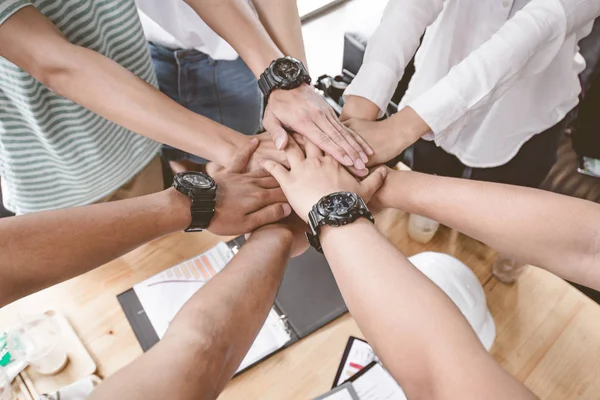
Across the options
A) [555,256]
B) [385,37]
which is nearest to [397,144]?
[385,37]

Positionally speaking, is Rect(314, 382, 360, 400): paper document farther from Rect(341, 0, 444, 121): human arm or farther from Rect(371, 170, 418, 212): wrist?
Rect(341, 0, 444, 121): human arm

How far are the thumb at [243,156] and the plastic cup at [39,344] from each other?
22.4 inches

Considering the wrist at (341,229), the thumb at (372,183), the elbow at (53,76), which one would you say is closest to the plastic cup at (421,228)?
the thumb at (372,183)

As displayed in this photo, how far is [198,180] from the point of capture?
1.05m

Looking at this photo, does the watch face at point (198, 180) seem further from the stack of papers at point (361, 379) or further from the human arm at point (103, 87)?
the stack of papers at point (361, 379)

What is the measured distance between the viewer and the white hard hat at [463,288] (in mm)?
1039

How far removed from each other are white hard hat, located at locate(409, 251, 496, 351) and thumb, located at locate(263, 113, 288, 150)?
1.51 feet

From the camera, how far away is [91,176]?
125 cm

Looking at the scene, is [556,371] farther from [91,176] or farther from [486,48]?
[91,176]

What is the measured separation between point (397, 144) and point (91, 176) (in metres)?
0.85

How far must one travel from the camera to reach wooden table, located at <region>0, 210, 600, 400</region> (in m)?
1.03

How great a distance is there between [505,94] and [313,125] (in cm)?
62

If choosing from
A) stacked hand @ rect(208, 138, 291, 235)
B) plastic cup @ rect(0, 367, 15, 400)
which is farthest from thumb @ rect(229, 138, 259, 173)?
plastic cup @ rect(0, 367, 15, 400)

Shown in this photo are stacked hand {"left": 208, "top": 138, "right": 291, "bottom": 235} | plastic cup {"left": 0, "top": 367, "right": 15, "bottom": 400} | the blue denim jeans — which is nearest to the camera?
plastic cup {"left": 0, "top": 367, "right": 15, "bottom": 400}
